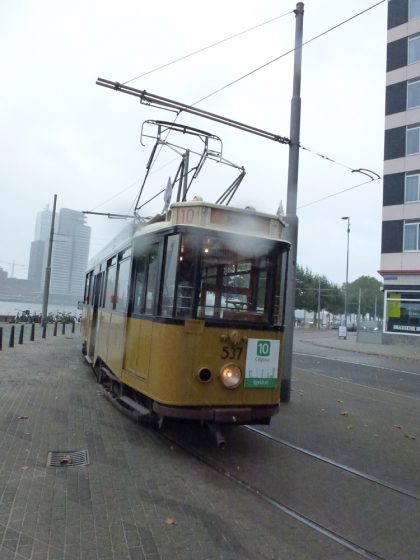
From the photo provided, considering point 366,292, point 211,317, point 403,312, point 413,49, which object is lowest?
point 211,317

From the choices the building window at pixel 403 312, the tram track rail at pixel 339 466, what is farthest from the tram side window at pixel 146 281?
the building window at pixel 403 312

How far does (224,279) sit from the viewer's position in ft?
19.4

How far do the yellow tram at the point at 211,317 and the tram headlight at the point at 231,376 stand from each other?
12 millimetres

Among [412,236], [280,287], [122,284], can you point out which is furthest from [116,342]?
[412,236]

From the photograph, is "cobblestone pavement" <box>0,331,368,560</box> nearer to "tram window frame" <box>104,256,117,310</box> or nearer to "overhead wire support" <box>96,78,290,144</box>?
"tram window frame" <box>104,256,117,310</box>

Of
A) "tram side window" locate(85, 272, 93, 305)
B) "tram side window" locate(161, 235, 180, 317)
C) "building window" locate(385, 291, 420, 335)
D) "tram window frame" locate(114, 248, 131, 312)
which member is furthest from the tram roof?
"building window" locate(385, 291, 420, 335)

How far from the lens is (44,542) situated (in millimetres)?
3604

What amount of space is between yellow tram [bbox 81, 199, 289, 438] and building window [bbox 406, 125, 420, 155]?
91.3ft

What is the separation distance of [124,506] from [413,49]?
111 ft

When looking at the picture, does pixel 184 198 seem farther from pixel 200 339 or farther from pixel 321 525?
pixel 321 525

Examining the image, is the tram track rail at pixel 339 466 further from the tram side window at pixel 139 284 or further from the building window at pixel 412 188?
the building window at pixel 412 188

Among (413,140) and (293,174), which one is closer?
(293,174)

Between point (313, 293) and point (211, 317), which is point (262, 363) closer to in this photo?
point (211, 317)

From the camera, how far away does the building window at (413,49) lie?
30547mm
